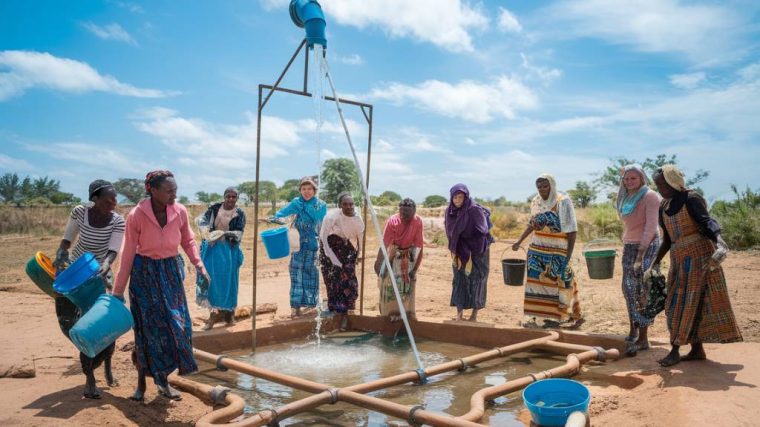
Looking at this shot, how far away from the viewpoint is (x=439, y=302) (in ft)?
27.7

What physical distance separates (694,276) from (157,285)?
13.3 ft

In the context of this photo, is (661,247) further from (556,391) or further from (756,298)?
(756,298)

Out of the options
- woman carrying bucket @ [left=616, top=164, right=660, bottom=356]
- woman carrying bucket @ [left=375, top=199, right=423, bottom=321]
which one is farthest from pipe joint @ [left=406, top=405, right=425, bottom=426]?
woman carrying bucket @ [left=375, top=199, right=423, bottom=321]

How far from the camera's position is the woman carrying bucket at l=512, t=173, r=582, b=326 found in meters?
5.83

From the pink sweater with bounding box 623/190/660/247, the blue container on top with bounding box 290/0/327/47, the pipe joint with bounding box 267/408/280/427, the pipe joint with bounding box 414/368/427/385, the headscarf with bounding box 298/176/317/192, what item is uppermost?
→ the blue container on top with bounding box 290/0/327/47

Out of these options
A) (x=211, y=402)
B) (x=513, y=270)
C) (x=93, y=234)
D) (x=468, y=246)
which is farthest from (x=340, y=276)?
(x=93, y=234)

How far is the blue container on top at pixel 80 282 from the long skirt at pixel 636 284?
14.3 feet

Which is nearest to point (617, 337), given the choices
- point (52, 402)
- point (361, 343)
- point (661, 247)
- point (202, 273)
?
point (661, 247)

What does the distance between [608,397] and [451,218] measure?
9.36ft

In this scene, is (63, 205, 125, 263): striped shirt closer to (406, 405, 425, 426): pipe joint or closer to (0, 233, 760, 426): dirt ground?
(0, 233, 760, 426): dirt ground

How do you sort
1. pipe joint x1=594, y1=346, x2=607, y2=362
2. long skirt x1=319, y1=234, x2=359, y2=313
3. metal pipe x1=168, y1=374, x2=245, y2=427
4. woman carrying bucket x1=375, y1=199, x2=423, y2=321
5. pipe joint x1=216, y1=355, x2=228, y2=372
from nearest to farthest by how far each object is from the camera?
metal pipe x1=168, y1=374, x2=245, y2=427, pipe joint x1=216, y1=355, x2=228, y2=372, pipe joint x1=594, y1=346, x2=607, y2=362, woman carrying bucket x1=375, y1=199, x2=423, y2=321, long skirt x1=319, y1=234, x2=359, y2=313

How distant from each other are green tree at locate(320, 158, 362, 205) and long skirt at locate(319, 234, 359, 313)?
27.7m

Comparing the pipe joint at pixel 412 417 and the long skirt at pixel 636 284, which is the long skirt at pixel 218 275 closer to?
the pipe joint at pixel 412 417

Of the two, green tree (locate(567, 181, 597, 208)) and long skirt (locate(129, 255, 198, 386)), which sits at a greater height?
green tree (locate(567, 181, 597, 208))
